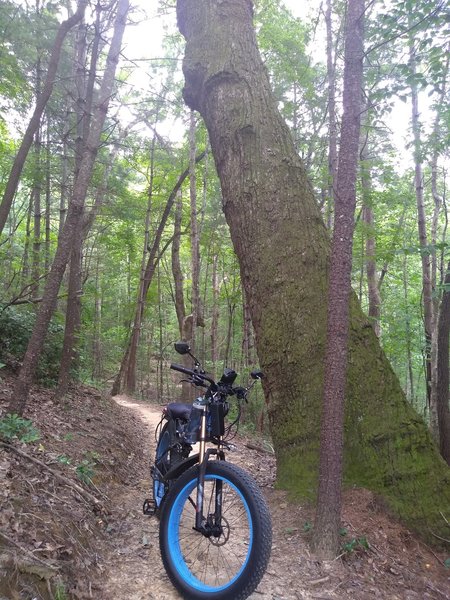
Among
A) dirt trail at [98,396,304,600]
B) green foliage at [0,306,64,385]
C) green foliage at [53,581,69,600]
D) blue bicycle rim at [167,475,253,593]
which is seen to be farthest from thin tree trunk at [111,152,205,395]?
green foliage at [53,581,69,600]

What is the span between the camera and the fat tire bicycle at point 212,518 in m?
2.44

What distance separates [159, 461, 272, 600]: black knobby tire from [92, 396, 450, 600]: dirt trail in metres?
0.20

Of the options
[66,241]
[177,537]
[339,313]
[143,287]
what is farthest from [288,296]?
[143,287]

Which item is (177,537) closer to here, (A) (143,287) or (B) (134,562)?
(B) (134,562)

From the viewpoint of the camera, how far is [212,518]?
270 cm

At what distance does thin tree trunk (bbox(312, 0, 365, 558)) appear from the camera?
3.34 m

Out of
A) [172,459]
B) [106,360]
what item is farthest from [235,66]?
[106,360]

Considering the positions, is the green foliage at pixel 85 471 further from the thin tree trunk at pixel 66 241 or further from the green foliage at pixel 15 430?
the thin tree trunk at pixel 66 241

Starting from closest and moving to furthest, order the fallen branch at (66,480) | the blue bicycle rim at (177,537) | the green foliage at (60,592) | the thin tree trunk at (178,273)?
1. the green foliage at (60,592)
2. the blue bicycle rim at (177,537)
3. the fallen branch at (66,480)
4. the thin tree trunk at (178,273)

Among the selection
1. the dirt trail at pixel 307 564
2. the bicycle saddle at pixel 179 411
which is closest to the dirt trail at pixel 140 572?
the dirt trail at pixel 307 564

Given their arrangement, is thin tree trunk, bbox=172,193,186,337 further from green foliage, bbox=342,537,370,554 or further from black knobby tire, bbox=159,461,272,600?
black knobby tire, bbox=159,461,272,600

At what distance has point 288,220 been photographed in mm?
4793

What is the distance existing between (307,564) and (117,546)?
1.47 m

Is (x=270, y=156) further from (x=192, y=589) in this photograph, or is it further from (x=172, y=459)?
(x=192, y=589)
